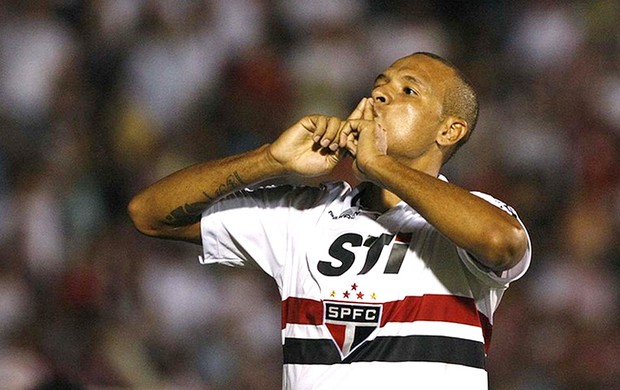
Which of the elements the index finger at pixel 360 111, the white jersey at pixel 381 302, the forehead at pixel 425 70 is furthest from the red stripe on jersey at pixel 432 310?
the forehead at pixel 425 70

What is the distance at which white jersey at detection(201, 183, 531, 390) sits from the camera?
329 cm

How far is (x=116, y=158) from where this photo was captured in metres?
7.25

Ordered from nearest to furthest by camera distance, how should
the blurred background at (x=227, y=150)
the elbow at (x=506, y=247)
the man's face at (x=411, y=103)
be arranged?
1. the elbow at (x=506, y=247)
2. the man's face at (x=411, y=103)
3. the blurred background at (x=227, y=150)

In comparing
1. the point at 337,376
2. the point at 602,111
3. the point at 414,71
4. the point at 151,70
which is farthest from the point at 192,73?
the point at 337,376

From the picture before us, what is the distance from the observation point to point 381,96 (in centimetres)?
363

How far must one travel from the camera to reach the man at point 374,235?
3244 millimetres

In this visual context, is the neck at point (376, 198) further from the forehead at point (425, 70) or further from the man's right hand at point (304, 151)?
the forehead at point (425, 70)

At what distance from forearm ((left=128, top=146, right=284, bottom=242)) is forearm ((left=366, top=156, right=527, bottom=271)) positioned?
46 centimetres

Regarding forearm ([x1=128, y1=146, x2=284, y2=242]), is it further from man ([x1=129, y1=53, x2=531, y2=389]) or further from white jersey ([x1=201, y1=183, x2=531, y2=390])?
white jersey ([x1=201, y1=183, x2=531, y2=390])

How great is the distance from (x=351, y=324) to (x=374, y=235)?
30 cm

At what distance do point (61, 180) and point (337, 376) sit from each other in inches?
162

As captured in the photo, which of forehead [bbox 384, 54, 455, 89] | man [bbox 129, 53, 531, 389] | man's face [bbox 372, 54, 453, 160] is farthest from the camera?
forehead [bbox 384, 54, 455, 89]

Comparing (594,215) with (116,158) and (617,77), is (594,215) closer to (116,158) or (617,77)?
(617,77)

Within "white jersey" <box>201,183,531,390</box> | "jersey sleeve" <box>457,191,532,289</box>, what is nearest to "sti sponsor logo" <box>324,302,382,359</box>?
"white jersey" <box>201,183,531,390</box>
